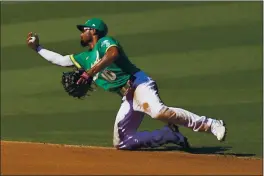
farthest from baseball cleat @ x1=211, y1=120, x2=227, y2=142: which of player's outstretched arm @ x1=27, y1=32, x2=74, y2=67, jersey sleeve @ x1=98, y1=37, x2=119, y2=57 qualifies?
player's outstretched arm @ x1=27, y1=32, x2=74, y2=67

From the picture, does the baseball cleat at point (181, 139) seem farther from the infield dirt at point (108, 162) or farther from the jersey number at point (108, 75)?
the jersey number at point (108, 75)

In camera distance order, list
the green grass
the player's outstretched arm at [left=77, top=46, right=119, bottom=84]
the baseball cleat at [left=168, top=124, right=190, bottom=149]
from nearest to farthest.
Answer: the player's outstretched arm at [left=77, top=46, right=119, bottom=84] < the baseball cleat at [left=168, top=124, right=190, bottom=149] < the green grass

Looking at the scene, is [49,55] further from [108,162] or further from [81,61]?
[108,162]

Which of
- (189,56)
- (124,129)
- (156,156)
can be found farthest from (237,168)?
(189,56)

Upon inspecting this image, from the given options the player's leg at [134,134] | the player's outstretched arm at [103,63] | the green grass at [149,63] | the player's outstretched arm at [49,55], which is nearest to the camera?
the player's outstretched arm at [103,63]

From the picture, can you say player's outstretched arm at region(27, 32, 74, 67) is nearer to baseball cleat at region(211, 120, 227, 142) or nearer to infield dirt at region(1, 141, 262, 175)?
infield dirt at region(1, 141, 262, 175)

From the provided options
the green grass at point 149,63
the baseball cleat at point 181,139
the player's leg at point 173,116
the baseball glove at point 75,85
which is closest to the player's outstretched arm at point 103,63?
the baseball glove at point 75,85

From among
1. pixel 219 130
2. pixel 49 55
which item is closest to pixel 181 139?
pixel 219 130
